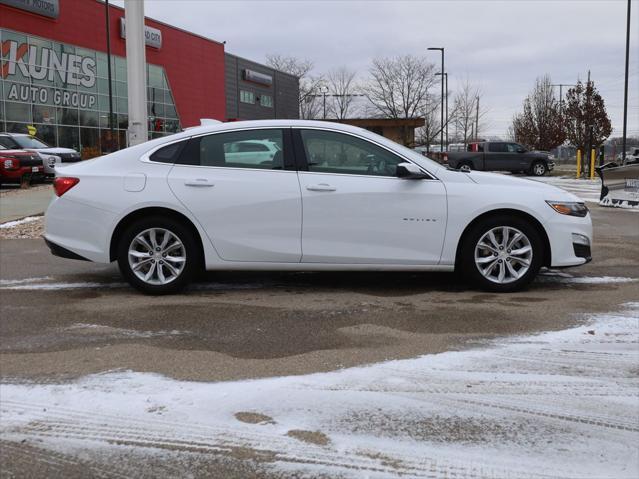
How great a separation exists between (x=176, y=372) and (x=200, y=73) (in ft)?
155

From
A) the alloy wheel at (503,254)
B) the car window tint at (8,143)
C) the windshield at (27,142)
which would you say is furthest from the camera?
the windshield at (27,142)

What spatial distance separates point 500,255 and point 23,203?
38.3ft

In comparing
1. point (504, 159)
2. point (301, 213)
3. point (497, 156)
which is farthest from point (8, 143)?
point (504, 159)

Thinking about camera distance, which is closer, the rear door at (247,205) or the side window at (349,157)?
the rear door at (247,205)

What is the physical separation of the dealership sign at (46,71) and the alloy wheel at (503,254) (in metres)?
30.2

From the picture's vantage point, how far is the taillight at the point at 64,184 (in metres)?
5.75

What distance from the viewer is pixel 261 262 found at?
18.9 ft

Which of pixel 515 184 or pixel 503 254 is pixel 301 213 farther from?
pixel 515 184

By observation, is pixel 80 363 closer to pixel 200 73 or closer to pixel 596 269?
pixel 596 269

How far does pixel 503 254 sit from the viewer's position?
579cm

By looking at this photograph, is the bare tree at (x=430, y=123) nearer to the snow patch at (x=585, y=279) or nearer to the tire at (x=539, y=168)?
the tire at (x=539, y=168)

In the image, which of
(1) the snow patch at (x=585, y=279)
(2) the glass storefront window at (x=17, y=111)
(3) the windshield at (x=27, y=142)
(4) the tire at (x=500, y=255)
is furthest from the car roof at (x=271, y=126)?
(2) the glass storefront window at (x=17, y=111)

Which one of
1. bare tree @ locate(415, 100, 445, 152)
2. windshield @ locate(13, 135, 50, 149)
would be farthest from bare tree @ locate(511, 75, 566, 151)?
windshield @ locate(13, 135, 50, 149)

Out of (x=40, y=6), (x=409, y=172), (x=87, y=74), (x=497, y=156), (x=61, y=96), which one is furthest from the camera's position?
(x=87, y=74)
